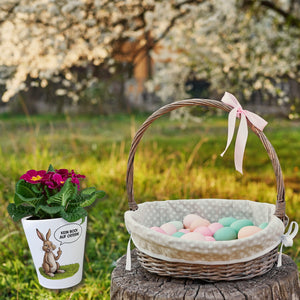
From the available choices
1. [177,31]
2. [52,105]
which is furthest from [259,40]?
[52,105]

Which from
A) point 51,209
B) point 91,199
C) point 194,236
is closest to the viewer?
point 194,236

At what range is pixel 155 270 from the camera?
1485 mm

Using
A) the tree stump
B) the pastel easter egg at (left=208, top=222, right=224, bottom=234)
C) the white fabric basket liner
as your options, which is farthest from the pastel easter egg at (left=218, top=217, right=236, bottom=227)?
the tree stump

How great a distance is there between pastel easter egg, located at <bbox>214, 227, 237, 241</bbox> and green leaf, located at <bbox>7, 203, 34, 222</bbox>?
78 cm

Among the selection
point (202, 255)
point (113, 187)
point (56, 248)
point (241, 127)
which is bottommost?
point (113, 187)

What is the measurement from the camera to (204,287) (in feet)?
4.64

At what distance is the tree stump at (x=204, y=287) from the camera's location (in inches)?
53.7

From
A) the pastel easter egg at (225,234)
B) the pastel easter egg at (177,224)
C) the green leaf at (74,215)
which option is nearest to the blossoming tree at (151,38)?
the green leaf at (74,215)

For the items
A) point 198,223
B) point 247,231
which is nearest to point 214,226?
point 198,223

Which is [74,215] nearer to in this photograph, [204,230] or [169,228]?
[169,228]

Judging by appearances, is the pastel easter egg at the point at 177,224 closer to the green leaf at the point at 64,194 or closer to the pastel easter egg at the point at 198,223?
the pastel easter egg at the point at 198,223

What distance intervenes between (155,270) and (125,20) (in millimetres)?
3122

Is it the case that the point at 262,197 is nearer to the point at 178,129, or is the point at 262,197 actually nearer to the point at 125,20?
the point at 125,20

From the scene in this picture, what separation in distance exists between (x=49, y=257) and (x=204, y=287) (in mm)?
659
